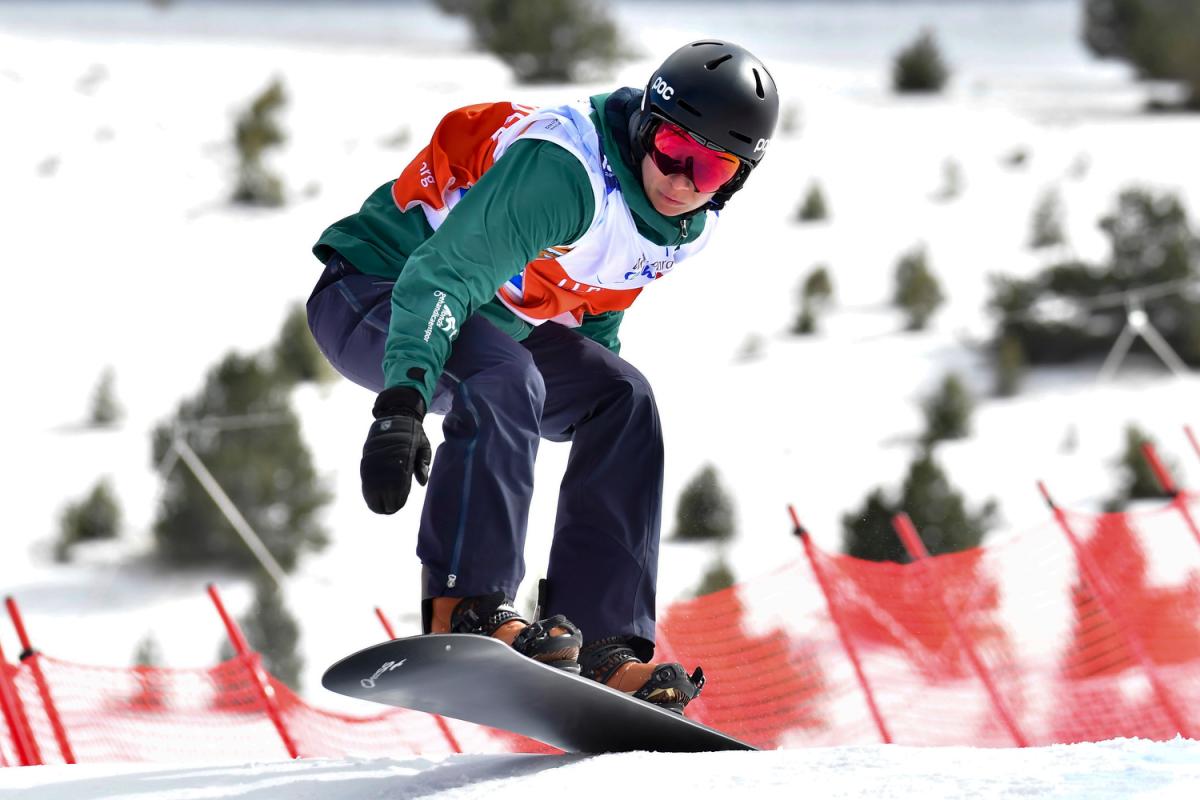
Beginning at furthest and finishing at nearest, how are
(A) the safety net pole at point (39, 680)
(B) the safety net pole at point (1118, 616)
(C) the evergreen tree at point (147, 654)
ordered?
(C) the evergreen tree at point (147, 654), (B) the safety net pole at point (1118, 616), (A) the safety net pole at point (39, 680)

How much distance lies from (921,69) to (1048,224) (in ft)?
27.5


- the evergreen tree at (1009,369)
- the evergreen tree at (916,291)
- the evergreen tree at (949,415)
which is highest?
the evergreen tree at (916,291)

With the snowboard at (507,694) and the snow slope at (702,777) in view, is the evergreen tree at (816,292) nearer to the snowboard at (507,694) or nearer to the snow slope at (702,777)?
the snowboard at (507,694)

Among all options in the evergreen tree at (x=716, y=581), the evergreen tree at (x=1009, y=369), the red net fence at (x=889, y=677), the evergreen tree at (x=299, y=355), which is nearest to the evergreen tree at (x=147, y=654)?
the red net fence at (x=889, y=677)

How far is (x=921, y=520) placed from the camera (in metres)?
10.2

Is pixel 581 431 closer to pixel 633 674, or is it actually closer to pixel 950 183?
pixel 633 674

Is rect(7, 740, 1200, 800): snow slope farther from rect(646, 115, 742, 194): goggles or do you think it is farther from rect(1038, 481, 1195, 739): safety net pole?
rect(1038, 481, 1195, 739): safety net pole

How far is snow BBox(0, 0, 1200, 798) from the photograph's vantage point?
9.97 ft

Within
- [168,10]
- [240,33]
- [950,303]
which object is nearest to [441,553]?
[950,303]

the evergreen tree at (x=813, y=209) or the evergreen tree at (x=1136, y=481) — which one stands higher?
the evergreen tree at (x=813, y=209)

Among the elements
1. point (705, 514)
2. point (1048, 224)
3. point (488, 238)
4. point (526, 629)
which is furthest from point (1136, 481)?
point (488, 238)

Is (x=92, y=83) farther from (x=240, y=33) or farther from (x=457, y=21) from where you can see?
(x=457, y=21)

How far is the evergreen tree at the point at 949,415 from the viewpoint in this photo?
531 inches

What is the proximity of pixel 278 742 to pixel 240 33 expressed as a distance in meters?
27.9
